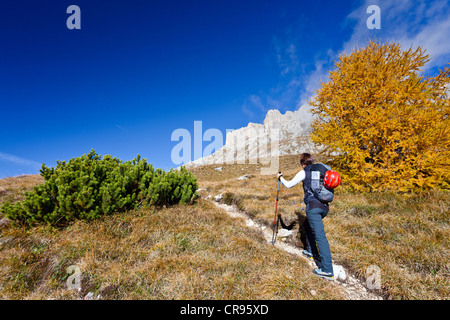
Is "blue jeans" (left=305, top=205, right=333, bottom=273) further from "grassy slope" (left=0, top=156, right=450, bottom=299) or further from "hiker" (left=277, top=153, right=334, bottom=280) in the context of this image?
"grassy slope" (left=0, top=156, right=450, bottom=299)

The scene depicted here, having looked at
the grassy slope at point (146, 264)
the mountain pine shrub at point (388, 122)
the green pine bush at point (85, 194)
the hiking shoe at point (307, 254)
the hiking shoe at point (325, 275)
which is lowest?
the hiking shoe at point (307, 254)

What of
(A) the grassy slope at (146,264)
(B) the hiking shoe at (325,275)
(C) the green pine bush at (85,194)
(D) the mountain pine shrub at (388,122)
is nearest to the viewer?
(A) the grassy slope at (146,264)

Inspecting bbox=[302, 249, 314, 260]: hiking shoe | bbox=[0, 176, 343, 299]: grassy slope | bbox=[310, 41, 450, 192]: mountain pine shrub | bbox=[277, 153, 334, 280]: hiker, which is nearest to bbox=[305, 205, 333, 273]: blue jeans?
bbox=[277, 153, 334, 280]: hiker

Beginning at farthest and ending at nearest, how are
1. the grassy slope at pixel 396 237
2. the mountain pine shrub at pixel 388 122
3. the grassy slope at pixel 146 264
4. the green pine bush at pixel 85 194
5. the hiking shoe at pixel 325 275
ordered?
the mountain pine shrub at pixel 388 122 → the green pine bush at pixel 85 194 → the hiking shoe at pixel 325 275 → the grassy slope at pixel 396 237 → the grassy slope at pixel 146 264

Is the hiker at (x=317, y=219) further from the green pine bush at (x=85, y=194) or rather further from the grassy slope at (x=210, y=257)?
the green pine bush at (x=85, y=194)

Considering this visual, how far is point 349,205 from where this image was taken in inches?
274

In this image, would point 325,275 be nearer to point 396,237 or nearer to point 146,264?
point 396,237

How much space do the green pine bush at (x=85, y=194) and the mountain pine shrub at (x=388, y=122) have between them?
8.55 metres

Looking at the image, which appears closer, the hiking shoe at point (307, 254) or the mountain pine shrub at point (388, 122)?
the hiking shoe at point (307, 254)

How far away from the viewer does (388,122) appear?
682cm

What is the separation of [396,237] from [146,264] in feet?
22.1

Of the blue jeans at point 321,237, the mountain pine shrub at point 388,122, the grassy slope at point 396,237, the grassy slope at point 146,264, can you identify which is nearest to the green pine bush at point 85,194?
the grassy slope at point 146,264

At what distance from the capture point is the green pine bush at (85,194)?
4.72 m
